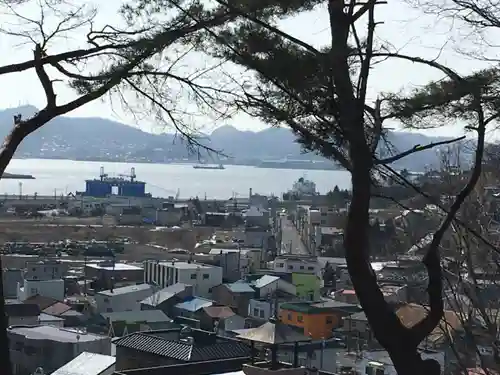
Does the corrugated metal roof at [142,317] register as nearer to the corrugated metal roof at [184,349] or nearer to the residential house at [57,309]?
the residential house at [57,309]

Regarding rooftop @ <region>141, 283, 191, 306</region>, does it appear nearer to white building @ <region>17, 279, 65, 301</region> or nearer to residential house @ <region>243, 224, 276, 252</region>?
white building @ <region>17, 279, 65, 301</region>

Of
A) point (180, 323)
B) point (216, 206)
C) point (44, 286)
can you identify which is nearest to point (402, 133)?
point (180, 323)

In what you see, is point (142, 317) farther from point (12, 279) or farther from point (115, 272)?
point (115, 272)

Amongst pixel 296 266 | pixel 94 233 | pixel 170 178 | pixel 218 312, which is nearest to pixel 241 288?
pixel 218 312

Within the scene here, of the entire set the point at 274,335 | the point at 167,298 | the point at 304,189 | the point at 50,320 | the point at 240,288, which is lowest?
the point at 50,320

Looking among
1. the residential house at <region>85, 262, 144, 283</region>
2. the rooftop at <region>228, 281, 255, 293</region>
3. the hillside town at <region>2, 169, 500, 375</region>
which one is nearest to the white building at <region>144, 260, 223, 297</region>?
the hillside town at <region>2, 169, 500, 375</region>

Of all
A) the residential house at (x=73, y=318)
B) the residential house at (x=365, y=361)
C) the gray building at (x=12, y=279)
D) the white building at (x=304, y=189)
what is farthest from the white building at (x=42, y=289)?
the white building at (x=304, y=189)

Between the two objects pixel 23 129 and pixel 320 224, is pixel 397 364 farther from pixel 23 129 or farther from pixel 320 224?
pixel 320 224
